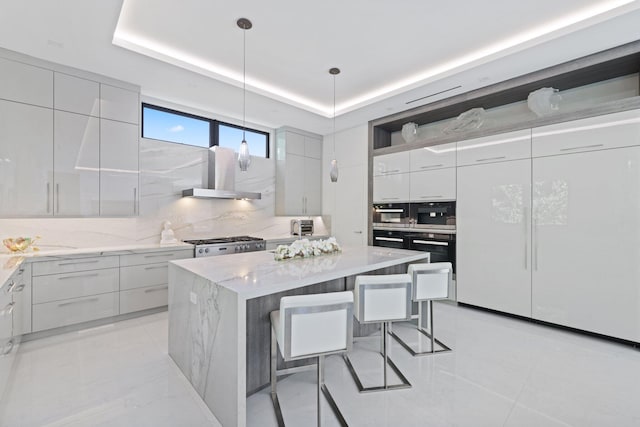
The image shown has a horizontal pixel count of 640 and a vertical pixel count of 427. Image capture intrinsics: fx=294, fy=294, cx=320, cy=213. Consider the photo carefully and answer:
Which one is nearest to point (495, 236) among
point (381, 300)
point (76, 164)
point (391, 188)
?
point (391, 188)

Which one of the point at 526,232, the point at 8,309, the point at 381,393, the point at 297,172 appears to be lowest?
the point at 381,393

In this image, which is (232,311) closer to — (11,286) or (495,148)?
(11,286)

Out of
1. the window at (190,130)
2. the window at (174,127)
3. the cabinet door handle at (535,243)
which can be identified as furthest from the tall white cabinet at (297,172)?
the cabinet door handle at (535,243)

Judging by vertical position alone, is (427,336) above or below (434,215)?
below

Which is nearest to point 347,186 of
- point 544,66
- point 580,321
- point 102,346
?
point 544,66

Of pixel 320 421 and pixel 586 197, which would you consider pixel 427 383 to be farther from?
pixel 586 197

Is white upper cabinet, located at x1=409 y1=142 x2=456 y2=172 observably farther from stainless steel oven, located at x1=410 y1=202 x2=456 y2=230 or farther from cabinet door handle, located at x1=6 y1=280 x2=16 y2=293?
cabinet door handle, located at x1=6 y1=280 x2=16 y2=293

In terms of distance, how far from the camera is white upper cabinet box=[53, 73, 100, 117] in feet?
9.82

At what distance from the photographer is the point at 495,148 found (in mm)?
3551

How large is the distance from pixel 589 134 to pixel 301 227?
13.3ft

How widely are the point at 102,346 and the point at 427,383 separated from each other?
9.29ft

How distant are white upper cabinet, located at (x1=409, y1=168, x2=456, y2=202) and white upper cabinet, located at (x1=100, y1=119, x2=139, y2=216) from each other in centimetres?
369

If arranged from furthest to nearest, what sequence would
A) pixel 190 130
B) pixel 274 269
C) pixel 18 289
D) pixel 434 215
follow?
pixel 190 130 → pixel 434 215 → pixel 18 289 → pixel 274 269

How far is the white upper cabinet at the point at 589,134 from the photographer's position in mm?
2688
